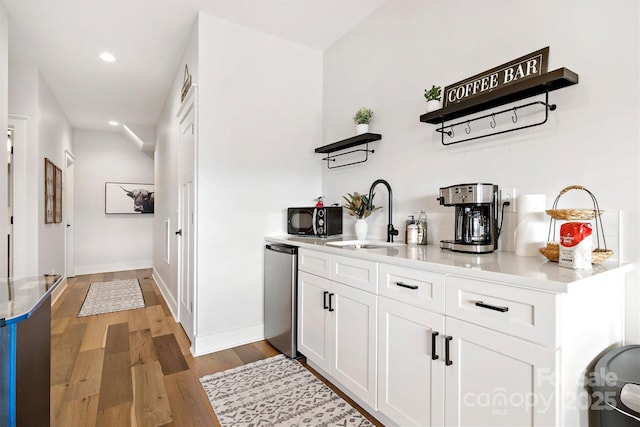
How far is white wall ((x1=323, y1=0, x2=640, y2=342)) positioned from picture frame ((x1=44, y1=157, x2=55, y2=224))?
338cm

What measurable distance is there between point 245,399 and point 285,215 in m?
1.51

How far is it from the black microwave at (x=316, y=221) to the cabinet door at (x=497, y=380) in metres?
1.46

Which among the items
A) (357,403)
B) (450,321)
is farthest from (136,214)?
(450,321)

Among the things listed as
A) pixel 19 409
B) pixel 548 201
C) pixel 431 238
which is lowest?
pixel 19 409

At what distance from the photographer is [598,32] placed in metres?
1.43

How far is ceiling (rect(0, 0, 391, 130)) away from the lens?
2.50m

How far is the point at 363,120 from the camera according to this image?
261 centimetres

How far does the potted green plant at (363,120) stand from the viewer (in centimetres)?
260

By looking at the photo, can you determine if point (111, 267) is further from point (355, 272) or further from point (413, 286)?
point (413, 286)

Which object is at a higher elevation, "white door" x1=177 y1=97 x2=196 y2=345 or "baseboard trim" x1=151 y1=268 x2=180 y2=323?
"white door" x1=177 y1=97 x2=196 y2=345

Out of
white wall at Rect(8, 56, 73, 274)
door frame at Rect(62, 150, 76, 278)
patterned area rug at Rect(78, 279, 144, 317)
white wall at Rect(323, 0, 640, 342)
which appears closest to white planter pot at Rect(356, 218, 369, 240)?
white wall at Rect(323, 0, 640, 342)

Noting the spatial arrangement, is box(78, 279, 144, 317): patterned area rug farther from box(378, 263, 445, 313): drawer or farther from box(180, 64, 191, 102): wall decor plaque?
box(378, 263, 445, 313): drawer

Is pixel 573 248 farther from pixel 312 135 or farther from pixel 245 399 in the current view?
pixel 312 135

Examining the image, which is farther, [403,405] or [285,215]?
[285,215]
